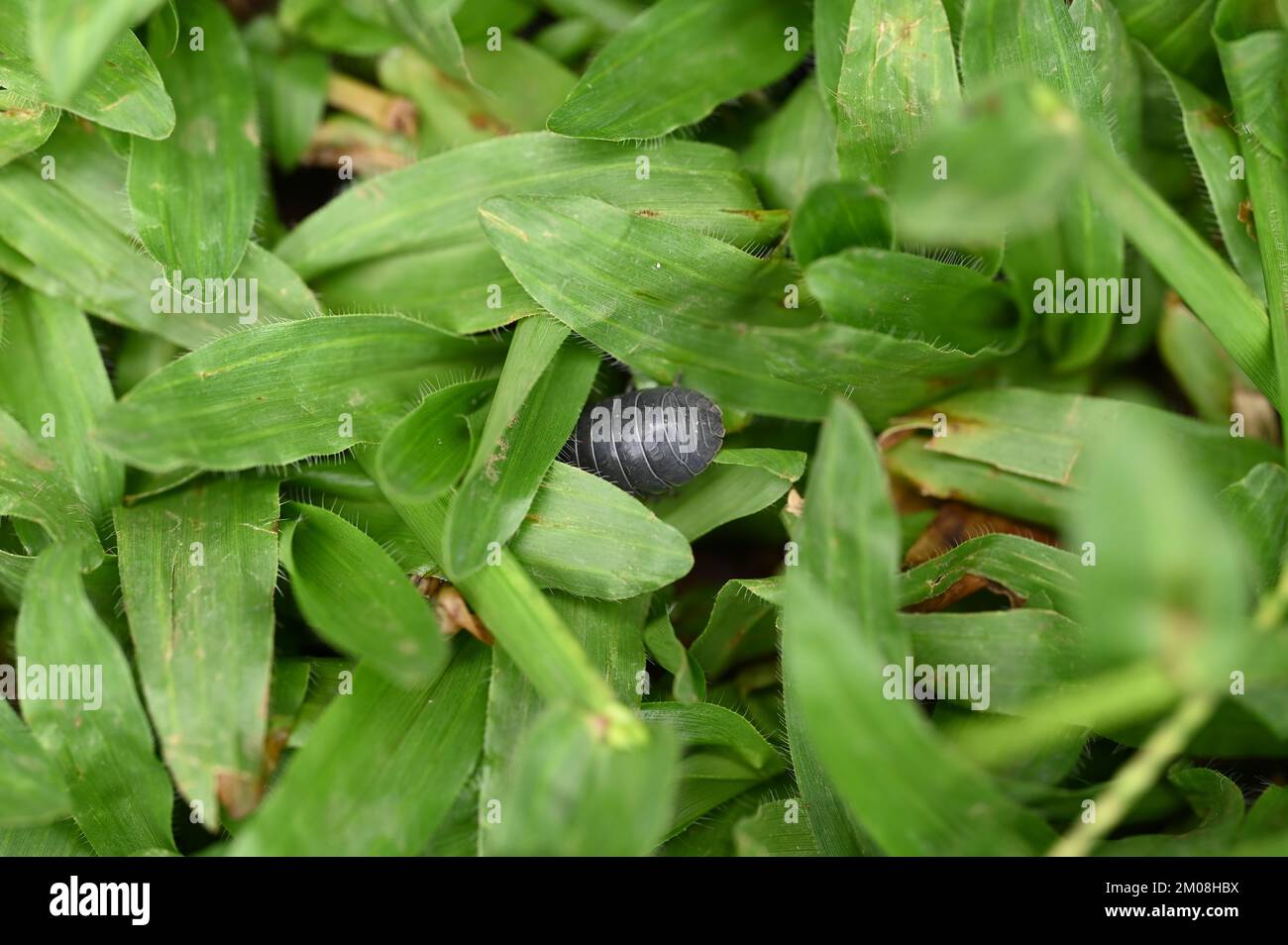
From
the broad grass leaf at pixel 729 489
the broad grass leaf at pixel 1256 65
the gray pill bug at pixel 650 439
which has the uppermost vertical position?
the broad grass leaf at pixel 1256 65

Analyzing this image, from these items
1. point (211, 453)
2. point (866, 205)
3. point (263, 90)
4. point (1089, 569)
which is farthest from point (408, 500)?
point (263, 90)

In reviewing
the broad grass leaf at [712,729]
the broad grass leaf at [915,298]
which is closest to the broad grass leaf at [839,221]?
the broad grass leaf at [915,298]

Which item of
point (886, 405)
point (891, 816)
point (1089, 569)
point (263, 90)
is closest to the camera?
point (1089, 569)

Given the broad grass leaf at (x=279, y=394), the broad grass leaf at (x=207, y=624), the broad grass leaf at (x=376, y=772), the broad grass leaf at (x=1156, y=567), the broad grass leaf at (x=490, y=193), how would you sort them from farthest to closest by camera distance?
the broad grass leaf at (x=490, y=193)
the broad grass leaf at (x=279, y=394)
the broad grass leaf at (x=207, y=624)
the broad grass leaf at (x=376, y=772)
the broad grass leaf at (x=1156, y=567)

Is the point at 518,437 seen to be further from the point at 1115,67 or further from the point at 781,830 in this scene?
the point at 1115,67

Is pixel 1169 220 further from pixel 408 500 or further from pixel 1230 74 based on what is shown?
pixel 408 500

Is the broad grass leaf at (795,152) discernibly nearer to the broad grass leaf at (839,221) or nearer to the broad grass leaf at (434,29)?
the broad grass leaf at (839,221)
